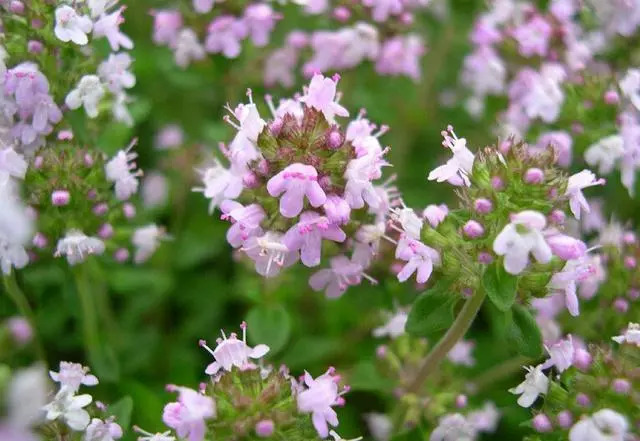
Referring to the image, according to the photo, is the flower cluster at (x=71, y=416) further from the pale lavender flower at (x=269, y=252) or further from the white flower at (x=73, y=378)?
the pale lavender flower at (x=269, y=252)

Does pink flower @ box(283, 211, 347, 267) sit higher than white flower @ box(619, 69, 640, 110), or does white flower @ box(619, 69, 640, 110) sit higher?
pink flower @ box(283, 211, 347, 267)

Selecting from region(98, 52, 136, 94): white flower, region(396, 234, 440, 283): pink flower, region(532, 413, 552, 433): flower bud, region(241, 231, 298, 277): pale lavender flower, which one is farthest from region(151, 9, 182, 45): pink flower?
region(532, 413, 552, 433): flower bud

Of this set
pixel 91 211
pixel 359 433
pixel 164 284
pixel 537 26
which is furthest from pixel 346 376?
pixel 537 26

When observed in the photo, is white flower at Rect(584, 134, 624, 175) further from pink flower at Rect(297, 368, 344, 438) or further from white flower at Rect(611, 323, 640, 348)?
pink flower at Rect(297, 368, 344, 438)

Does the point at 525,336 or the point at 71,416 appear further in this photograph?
the point at 525,336

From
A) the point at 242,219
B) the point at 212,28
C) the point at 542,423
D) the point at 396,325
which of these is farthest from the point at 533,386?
the point at 212,28

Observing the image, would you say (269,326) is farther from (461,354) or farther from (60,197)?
(60,197)

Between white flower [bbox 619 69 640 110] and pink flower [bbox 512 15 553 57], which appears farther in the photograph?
pink flower [bbox 512 15 553 57]
